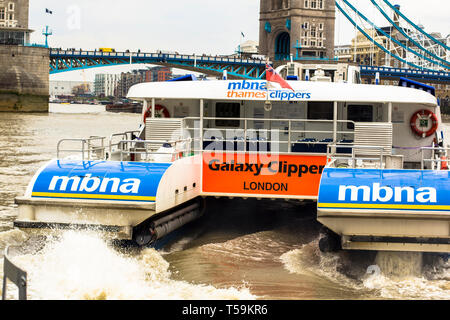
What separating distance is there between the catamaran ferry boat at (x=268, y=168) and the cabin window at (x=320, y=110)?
0.06 ft

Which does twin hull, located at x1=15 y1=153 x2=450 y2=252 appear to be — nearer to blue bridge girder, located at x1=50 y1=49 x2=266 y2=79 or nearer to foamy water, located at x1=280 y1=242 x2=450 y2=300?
foamy water, located at x1=280 y1=242 x2=450 y2=300

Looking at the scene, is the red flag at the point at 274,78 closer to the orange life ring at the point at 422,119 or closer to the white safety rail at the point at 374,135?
the white safety rail at the point at 374,135

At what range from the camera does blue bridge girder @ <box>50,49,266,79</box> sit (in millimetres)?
86125

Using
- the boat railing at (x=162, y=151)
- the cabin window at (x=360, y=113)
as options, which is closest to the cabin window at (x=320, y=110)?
the cabin window at (x=360, y=113)

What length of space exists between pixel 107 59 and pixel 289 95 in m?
77.8

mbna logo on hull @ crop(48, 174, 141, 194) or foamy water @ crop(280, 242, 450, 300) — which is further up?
mbna logo on hull @ crop(48, 174, 141, 194)

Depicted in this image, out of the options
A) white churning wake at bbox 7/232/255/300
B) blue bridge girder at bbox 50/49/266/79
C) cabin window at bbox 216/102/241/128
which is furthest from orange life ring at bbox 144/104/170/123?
blue bridge girder at bbox 50/49/266/79

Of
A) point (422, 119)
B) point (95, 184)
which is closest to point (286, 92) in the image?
point (422, 119)

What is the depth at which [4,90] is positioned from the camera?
78.4m

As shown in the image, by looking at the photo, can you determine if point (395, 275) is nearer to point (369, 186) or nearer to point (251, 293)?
point (369, 186)

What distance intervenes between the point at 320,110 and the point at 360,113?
2.43 ft

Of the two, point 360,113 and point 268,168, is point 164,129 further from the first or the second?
point 360,113

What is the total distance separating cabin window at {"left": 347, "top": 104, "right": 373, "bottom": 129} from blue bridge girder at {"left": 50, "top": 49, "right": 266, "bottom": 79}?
228 ft
